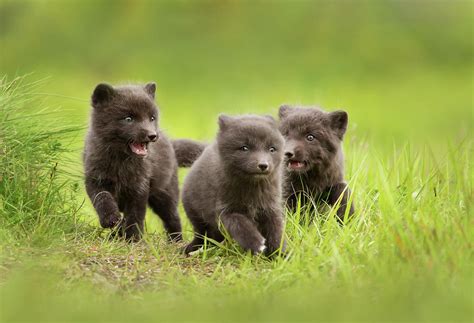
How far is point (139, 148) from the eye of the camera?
314 inches

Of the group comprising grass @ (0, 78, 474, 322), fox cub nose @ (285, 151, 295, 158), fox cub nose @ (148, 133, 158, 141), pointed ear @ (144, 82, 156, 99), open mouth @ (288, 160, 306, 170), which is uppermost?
pointed ear @ (144, 82, 156, 99)

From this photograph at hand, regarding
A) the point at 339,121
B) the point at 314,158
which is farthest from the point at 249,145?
the point at 339,121

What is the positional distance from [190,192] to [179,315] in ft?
9.29

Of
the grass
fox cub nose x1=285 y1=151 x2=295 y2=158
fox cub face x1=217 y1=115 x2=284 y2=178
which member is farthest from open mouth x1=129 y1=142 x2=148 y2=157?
fox cub nose x1=285 y1=151 x2=295 y2=158

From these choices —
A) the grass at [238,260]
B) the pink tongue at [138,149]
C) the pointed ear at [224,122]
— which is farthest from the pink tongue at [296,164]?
the pink tongue at [138,149]

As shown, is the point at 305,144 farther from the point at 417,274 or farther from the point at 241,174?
the point at 417,274

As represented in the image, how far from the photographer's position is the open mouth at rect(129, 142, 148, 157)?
792 centimetres

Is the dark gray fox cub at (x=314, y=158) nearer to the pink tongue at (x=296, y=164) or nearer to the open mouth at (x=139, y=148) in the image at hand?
the pink tongue at (x=296, y=164)

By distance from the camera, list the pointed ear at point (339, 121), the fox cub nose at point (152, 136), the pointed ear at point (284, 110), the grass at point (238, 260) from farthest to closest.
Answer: the pointed ear at point (284, 110) < the pointed ear at point (339, 121) < the fox cub nose at point (152, 136) < the grass at point (238, 260)

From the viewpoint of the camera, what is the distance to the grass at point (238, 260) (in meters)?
5.04

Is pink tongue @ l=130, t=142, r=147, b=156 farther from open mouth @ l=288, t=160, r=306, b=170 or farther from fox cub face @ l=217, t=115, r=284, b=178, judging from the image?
open mouth @ l=288, t=160, r=306, b=170

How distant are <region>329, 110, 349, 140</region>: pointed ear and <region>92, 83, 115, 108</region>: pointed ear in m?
2.27

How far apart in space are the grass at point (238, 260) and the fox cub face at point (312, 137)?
513 millimetres

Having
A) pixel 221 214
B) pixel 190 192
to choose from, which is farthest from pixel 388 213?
pixel 190 192
